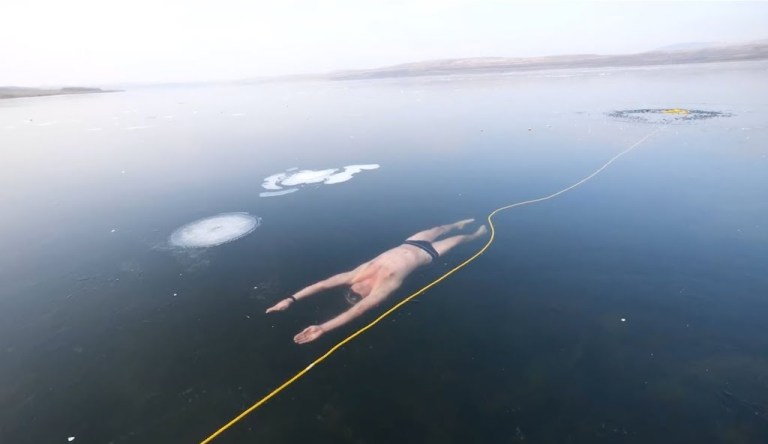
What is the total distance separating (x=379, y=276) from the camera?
8789mm

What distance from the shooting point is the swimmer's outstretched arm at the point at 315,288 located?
26.0ft

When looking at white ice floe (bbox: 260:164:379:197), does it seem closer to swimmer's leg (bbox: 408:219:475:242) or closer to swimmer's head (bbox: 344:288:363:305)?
swimmer's leg (bbox: 408:219:475:242)

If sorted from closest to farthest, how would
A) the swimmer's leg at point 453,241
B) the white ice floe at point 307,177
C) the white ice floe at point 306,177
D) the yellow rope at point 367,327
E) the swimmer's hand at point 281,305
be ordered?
the yellow rope at point 367,327, the swimmer's hand at point 281,305, the swimmer's leg at point 453,241, the white ice floe at point 306,177, the white ice floe at point 307,177

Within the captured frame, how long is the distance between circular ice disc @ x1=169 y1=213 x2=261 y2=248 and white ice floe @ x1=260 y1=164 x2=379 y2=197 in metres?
2.29

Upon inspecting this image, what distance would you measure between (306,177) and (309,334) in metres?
9.89

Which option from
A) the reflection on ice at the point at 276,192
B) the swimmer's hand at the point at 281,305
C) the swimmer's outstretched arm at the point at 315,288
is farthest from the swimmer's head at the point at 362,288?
the reflection on ice at the point at 276,192

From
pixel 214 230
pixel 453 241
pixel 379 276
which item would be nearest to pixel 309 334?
pixel 379 276

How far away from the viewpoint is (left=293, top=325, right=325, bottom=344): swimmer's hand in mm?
6988

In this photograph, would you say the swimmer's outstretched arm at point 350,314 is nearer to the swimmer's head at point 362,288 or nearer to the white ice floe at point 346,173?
the swimmer's head at point 362,288

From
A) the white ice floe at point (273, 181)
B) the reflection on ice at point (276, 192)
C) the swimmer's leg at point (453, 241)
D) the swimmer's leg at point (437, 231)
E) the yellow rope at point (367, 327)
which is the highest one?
the white ice floe at point (273, 181)

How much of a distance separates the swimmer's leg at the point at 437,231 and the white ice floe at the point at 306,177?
18.5 ft

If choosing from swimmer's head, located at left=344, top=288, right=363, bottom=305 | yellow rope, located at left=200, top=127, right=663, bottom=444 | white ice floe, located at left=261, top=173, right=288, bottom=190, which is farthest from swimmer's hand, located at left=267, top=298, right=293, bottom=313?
white ice floe, located at left=261, top=173, right=288, bottom=190

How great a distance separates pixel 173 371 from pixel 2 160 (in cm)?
2374

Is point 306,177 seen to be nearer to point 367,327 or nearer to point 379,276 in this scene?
point 379,276
